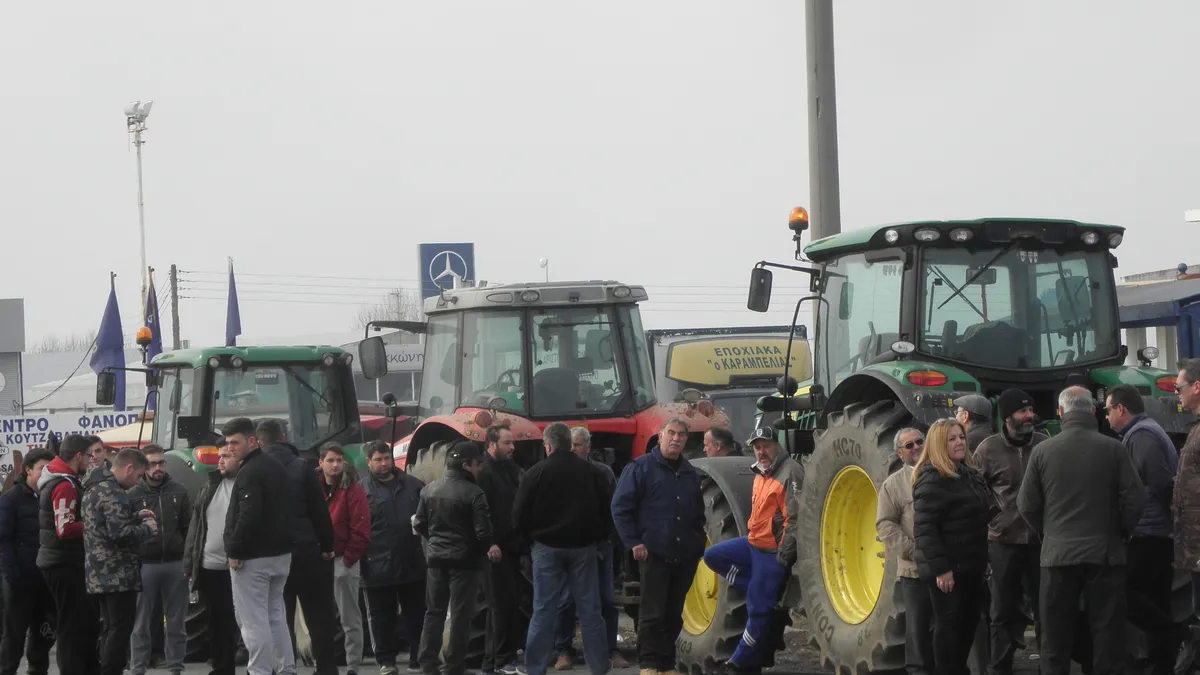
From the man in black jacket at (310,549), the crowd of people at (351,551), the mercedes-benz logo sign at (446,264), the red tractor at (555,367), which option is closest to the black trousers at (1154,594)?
the crowd of people at (351,551)

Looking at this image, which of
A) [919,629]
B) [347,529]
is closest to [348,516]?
[347,529]

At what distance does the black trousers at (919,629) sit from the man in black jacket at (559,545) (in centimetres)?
260

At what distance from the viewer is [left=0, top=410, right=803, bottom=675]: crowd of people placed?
1010 cm

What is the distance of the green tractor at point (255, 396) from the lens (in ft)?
47.1

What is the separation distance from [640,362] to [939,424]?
5688 millimetres

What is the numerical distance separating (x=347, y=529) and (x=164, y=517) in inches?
57.1

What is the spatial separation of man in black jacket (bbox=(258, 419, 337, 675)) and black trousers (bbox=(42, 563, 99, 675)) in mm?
1474

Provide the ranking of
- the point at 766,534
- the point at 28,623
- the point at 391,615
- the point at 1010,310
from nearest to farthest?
the point at 1010,310 < the point at 766,534 < the point at 28,623 < the point at 391,615

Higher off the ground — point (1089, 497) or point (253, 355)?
point (253, 355)

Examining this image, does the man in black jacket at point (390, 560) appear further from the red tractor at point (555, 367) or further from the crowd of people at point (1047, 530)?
the crowd of people at point (1047, 530)

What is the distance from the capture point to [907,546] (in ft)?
28.2

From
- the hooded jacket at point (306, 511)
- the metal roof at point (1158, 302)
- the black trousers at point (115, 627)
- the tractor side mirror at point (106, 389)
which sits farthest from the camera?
the metal roof at point (1158, 302)

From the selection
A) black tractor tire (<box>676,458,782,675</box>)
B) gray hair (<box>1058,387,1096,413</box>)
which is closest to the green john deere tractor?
black tractor tire (<box>676,458,782,675</box>)

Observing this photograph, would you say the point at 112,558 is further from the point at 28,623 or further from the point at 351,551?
the point at 351,551
